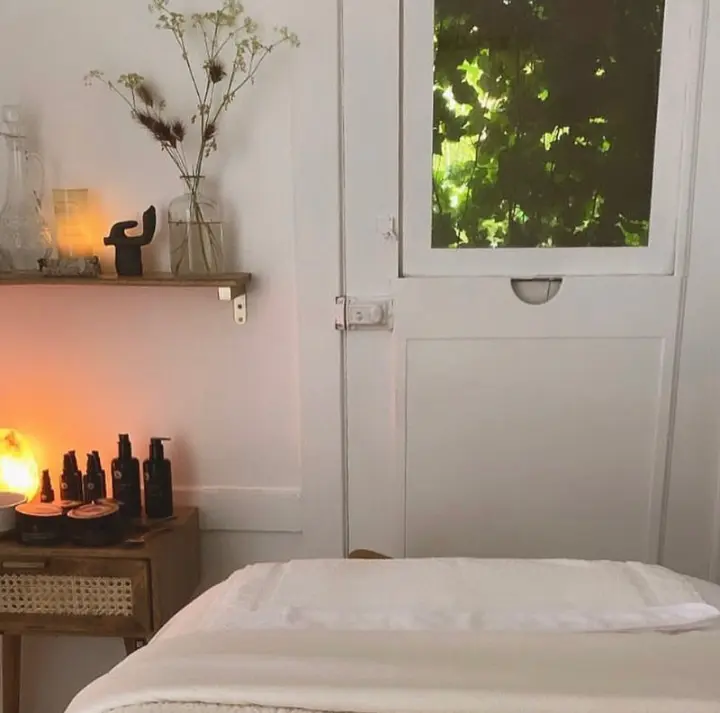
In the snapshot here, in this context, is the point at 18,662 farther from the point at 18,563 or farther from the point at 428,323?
the point at 428,323

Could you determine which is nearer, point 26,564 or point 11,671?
point 26,564

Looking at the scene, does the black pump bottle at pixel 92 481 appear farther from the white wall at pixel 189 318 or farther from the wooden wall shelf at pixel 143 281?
the wooden wall shelf at pixel 143 281

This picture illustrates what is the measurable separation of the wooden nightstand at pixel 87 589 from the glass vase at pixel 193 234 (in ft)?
1.95

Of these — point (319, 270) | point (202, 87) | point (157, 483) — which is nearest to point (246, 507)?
point (157, 483)

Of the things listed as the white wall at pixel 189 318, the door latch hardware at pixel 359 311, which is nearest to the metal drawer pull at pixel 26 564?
the white wall at pixel 189 318

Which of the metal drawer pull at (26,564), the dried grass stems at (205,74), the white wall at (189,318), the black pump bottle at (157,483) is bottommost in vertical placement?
the metal drawer pull at (26,564)

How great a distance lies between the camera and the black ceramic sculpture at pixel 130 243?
1.85m

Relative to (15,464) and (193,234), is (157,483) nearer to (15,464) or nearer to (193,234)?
(15,464)

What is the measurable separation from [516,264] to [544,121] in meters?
0.32

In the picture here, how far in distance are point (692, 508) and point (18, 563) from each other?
1524 mm

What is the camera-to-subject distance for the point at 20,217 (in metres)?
1.91

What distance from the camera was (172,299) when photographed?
6.52 feet

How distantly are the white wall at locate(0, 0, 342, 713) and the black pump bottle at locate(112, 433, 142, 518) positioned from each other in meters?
0.11

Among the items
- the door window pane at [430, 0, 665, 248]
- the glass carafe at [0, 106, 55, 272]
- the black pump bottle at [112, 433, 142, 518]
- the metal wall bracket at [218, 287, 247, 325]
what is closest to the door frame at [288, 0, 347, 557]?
the metal wall bracket at [218, 287, 247, 325]
